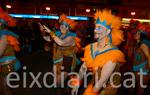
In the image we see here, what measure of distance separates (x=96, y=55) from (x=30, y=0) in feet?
53.1

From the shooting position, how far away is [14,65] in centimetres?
503

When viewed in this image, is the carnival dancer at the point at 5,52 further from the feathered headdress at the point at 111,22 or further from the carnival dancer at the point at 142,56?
the carnival dancer at the point at 142,56

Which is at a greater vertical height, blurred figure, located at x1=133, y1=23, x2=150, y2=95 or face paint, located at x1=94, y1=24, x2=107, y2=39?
face paint, located at x1=94, y1=24, x2=107, y2=39

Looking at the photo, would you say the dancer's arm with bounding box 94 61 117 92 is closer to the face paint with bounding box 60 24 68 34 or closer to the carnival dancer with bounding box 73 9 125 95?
the carnival dancer with bounding box 73 9 125 95

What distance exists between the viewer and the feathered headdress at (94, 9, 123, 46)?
351 cm

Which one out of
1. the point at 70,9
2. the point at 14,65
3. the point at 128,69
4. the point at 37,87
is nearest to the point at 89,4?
the point at 70,9

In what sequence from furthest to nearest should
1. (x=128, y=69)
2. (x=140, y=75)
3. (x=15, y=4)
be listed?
A: (x=15, y=4)
(x=128, y=69)
(x=140, y=75)

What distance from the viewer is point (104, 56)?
3.37 m

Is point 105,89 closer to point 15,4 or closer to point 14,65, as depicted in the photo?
point 14,65

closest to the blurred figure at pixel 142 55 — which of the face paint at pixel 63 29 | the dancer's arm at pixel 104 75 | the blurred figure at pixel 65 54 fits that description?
the blurred figure at pixel 65 54

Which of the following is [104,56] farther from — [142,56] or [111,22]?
[142,56]

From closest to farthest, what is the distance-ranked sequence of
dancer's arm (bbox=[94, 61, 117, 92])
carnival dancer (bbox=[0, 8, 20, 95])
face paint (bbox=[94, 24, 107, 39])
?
dancer's arm (bbox=[94, 61, 117, 92])
face paint (bbox=[94, 24, 107, 39])
carnival dancer (bbox=[0, 8, 20, 95])

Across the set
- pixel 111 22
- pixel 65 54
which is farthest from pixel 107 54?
pixel 65 54

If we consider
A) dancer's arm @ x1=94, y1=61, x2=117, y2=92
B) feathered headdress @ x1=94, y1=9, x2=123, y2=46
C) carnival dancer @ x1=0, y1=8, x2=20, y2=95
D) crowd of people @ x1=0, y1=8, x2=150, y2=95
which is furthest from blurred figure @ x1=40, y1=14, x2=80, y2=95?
dancer's arm @ x1=94, y1=61, x2=117, y2=92
